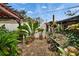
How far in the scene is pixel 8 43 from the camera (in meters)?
1.57

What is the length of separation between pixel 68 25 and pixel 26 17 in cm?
41

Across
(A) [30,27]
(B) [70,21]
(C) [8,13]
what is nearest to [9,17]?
(C) [8,13]

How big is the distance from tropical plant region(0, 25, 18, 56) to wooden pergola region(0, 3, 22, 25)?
0.15 m

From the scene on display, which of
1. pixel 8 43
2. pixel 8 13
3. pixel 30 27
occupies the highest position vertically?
pixel 8 13

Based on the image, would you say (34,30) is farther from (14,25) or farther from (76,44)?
(76,44)

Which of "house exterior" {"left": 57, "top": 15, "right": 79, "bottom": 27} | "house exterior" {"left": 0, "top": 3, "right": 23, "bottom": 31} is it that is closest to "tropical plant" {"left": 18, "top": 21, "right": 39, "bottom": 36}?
"house exterior" {"left": 0, "top": 3, "right": 23, "bottom": 31}

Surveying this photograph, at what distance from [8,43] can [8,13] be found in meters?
0.29

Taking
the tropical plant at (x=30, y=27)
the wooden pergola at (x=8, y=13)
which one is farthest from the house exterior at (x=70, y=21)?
the wooden pergola at (x=8, y=13)

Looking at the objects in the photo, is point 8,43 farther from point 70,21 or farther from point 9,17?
point 70,21

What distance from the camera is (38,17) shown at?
63.7 inches

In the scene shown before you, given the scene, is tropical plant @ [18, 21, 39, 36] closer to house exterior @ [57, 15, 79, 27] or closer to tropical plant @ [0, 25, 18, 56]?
tropical plant @ [0, 25, 18, 56]

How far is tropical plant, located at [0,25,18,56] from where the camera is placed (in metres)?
1.57

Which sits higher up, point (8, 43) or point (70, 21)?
point (70, 21)

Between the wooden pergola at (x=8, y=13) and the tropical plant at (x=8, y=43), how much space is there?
0.15 metres
